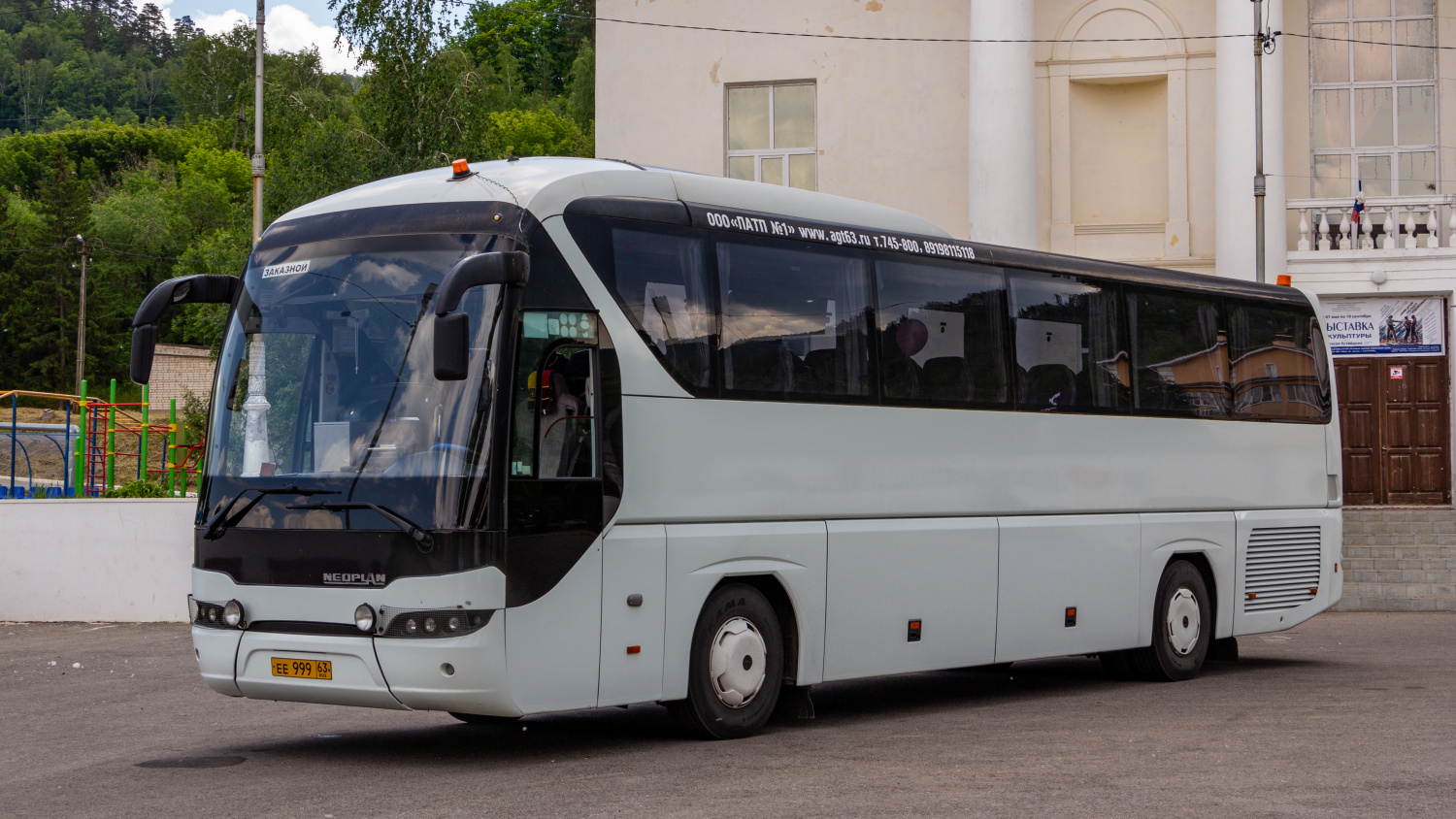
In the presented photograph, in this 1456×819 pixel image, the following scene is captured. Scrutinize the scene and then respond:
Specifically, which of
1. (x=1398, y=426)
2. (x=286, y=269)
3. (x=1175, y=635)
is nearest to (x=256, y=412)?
(x=286, y=269)

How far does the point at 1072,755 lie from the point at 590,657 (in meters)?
2.87

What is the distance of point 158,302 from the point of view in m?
10.1

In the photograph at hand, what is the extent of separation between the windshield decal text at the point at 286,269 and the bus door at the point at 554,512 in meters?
1.49

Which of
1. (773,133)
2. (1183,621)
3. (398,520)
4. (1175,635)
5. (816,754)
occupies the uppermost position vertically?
(773,133)

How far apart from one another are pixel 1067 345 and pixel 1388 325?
679 inches

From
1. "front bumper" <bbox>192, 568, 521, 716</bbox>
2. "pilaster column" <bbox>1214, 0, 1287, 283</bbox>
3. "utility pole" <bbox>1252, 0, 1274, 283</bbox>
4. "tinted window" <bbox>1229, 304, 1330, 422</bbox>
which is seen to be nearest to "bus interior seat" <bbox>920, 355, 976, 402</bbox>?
"tinted window" <bbox>1229, 304, 1330, 422</bbox>

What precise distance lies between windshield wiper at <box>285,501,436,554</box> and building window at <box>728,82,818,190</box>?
74.4 ft

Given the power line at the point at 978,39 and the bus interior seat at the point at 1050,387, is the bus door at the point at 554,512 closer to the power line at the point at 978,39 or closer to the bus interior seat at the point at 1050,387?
the bus interior seat at the point at 1050,387

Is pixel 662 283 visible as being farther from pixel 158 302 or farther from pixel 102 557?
pixel 102 557

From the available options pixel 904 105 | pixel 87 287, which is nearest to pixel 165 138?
pixel 87 287

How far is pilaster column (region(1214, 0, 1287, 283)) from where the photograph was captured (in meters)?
27.8

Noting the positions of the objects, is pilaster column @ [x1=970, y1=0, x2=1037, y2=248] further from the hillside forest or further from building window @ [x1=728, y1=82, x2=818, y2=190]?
the hillside forest

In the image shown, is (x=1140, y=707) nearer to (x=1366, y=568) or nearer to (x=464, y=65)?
(x=1366, y=568)

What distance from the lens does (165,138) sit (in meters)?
112
